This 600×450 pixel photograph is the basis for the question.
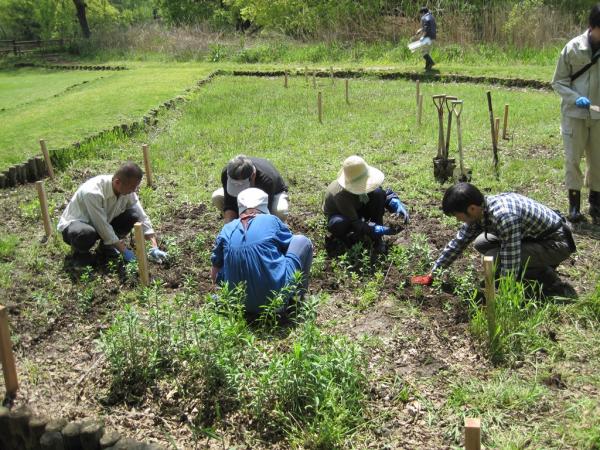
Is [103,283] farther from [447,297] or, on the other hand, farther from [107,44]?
[107,44]

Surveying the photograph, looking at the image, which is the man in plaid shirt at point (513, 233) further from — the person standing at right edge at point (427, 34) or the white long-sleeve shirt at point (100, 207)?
the person standing at right edge at point (427, 34)

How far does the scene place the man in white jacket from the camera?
5.29 metres

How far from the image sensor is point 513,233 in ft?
14.3

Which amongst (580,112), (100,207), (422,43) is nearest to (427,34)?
(422,43)

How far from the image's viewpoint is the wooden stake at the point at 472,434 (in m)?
2.53

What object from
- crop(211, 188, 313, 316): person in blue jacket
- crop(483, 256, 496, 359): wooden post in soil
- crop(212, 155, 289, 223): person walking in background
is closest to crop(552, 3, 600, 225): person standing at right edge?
crop(483, 256, 496, 359): wooden post in soil

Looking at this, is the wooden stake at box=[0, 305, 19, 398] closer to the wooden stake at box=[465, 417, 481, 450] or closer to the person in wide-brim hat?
the wooden stake at box=[465, 417, 481, 450]

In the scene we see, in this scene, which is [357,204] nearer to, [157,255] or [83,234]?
[157,255]

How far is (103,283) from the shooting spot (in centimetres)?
516

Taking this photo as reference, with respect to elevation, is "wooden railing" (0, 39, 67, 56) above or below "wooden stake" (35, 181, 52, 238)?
above

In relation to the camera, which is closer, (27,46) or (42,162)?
(42,162)

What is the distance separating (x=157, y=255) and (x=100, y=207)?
666 mm

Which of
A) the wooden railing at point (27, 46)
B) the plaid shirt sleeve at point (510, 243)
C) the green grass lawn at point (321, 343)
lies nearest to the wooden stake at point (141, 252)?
the green grass lawn at point (321, 343)

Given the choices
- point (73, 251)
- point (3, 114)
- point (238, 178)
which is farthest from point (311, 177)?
point (3, 114)
